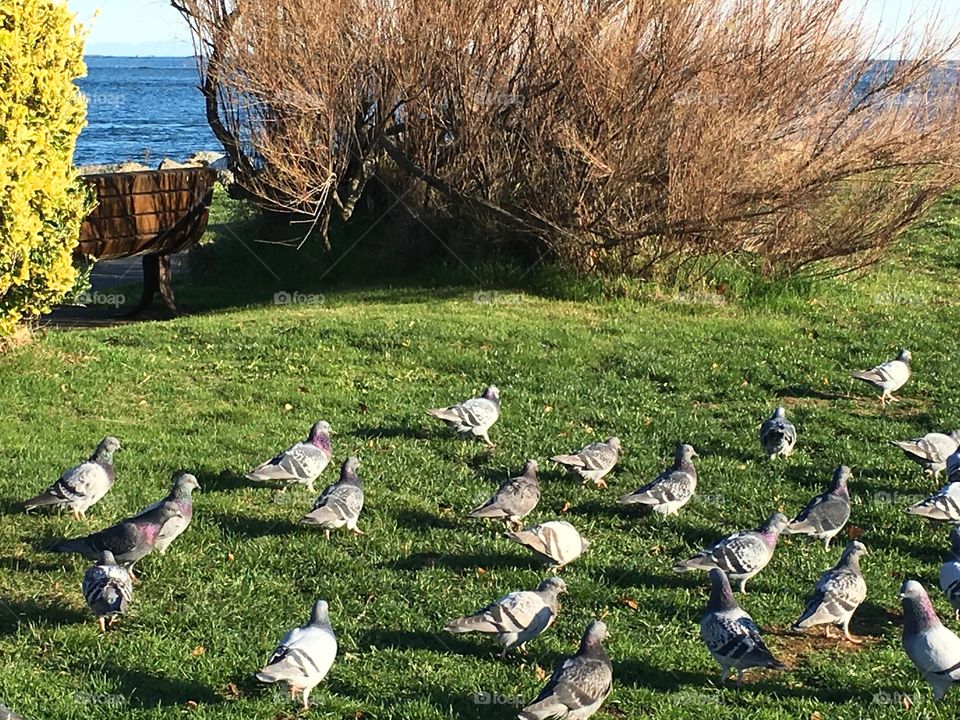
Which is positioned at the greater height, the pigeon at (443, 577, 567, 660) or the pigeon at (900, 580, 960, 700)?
the pigeon at (900, 580, 960, 700)

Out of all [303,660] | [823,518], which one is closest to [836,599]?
[823,518]

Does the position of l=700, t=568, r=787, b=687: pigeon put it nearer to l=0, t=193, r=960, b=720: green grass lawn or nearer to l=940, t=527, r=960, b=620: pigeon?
l=0, t=193, r=960, b=720: green grass lawn

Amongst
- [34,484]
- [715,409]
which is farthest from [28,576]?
[715,409]

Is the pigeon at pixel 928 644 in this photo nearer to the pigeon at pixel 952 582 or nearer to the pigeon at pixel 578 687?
the pigeon at pixel 952 582

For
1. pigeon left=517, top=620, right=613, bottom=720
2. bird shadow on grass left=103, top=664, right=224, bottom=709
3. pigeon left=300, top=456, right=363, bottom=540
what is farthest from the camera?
pigeon left=300, top=456, right=363, bottom=540

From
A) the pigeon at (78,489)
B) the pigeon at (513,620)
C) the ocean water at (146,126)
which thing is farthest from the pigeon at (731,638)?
the ocean water at (146,126)

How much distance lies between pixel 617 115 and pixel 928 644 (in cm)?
1002

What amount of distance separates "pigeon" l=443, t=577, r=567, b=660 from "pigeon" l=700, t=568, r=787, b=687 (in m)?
0.86

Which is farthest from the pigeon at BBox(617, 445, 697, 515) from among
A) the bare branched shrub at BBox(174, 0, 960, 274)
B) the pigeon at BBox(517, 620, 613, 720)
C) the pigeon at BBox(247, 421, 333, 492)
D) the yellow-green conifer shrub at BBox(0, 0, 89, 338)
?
the bare branched shrub at BBox(174, 0, 960, 274)

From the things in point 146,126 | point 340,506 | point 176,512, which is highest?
point 176,512

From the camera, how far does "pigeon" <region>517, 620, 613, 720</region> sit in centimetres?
512

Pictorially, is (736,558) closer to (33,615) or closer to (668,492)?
(668,492)

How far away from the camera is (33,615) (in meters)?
6.21

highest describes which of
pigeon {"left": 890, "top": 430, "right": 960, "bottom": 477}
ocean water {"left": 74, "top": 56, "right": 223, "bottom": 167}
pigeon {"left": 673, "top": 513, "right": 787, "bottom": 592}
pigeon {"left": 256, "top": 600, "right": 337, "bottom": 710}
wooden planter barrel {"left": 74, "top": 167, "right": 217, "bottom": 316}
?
pigeon {"left": 256, "top": 600, "right": 337, "bottom": 710}
